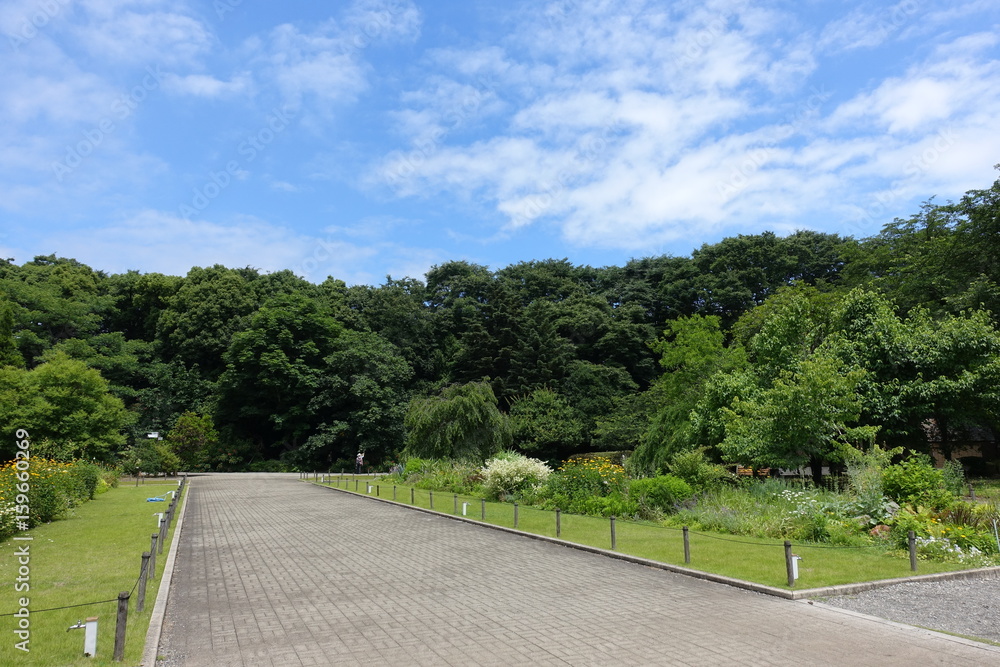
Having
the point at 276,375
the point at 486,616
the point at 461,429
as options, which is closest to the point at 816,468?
the point at 486,616

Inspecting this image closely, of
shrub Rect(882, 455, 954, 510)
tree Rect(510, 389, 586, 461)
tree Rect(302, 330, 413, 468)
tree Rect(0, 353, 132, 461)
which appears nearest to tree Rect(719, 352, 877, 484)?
shrub Rect(882, 455, 954, 510)

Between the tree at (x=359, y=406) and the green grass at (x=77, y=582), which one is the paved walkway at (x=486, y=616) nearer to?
the green grass at (x=77, y=582)

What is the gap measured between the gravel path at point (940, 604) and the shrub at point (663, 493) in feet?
25.2

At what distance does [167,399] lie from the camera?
193 feet

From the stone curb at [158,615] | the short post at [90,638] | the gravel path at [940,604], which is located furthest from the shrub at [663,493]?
the short post at [90,638]

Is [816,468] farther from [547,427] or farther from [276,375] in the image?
[276,375]

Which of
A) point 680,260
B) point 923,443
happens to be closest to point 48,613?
point 923,443

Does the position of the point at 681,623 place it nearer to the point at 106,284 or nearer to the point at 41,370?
the point at 41,370

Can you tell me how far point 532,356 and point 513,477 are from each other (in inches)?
1423

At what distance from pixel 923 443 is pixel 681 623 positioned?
59.8 ft

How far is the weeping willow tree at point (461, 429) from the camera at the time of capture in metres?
33.4

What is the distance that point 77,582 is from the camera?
391 inches

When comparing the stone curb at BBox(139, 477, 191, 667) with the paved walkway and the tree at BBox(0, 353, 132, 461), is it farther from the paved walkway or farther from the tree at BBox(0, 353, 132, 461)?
the tree at BBox(0, 353, 132, 461)

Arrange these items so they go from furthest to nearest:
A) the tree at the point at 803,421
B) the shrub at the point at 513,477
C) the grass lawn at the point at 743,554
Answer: the shrub at the point at 513,477 < the tree at the point at 803,421 < the grass lawn at the point at 743,554
